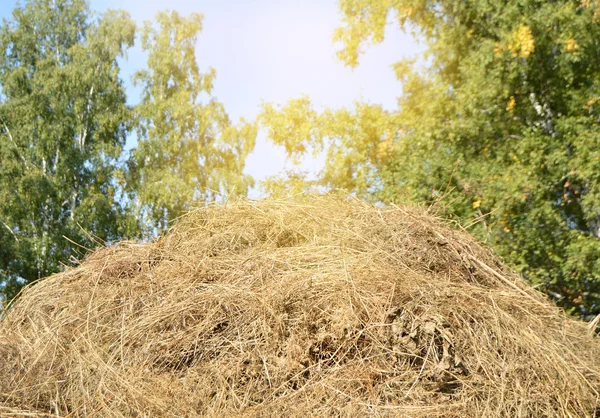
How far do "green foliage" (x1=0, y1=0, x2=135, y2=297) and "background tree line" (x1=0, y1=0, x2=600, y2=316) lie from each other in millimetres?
Answer: 53

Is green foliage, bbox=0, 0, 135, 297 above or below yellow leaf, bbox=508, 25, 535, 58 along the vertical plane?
above

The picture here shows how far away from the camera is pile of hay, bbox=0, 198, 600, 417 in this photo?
11.2 ft

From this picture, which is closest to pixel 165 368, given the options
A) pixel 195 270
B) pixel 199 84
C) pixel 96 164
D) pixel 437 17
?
pixel 195 270

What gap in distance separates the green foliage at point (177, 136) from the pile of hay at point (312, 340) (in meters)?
13.2

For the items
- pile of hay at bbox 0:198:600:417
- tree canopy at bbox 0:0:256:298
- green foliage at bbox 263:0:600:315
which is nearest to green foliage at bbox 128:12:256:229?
tree canopy at bbox 0:0:256:298

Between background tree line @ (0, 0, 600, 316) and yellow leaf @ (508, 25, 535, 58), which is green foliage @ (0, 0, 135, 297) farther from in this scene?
yellow leaf @ (508, 25, 535, 58)

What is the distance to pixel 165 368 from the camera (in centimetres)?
369

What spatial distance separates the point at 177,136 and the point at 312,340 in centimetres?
1618

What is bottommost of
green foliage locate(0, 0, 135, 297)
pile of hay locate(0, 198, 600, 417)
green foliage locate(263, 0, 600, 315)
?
pile of hay locate(0, 198, 600, 417)

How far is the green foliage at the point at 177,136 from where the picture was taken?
710 inches

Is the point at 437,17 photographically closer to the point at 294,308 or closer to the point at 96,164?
the point at 294,308

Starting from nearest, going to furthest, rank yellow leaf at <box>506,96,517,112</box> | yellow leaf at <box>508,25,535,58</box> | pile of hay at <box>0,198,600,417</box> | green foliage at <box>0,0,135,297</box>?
pile of hay at <box>0,198,600,417</box> → yellow leaf at <box>508,25,535,58</box> → yellow leaf at <box>506,96,517,112</box> → green foliage at <box>0,0,135,297</box>

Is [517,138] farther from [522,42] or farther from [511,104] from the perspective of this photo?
[522,42]

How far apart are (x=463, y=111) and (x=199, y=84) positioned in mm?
12278
